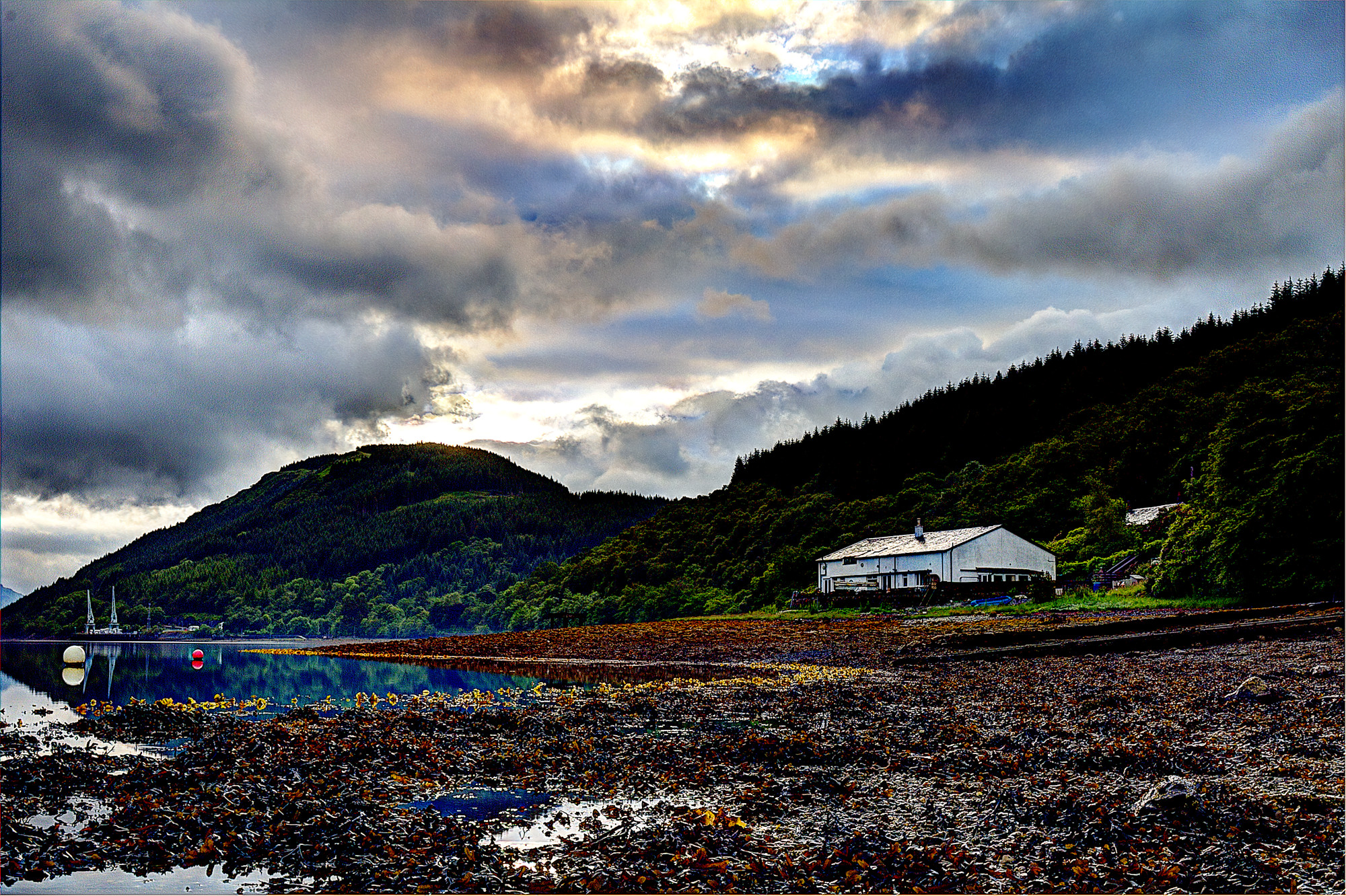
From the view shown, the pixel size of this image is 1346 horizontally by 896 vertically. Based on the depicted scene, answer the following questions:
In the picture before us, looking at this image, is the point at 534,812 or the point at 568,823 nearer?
the point at 568,823

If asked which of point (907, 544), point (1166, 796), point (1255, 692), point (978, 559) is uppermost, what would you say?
point (1166, 796)

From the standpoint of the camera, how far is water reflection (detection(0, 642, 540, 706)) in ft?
102

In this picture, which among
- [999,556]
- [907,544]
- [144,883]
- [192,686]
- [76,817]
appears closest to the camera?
[144,883]

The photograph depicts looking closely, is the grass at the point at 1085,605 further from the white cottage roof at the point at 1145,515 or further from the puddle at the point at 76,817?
the puddle at the point at 76,817

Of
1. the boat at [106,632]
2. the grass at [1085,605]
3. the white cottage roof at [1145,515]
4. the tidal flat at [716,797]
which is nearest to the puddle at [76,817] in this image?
the tidal flat at [716,797]

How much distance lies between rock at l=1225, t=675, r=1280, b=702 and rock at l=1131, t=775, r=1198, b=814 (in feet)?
35.3

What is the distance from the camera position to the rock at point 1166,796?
406 inches

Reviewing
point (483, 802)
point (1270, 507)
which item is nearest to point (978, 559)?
point (1270, 507)

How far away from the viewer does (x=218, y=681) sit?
4200cm


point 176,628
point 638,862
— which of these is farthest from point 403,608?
point 638,862

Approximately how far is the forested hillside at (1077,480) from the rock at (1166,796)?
38.3m

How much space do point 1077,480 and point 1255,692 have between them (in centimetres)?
8544

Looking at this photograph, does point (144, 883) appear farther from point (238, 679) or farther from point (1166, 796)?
point (238, 679)

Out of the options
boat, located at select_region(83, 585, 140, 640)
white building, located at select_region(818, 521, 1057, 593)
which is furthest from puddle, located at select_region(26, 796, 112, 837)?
boat, located at select_region(83, 585, 140, 640)
